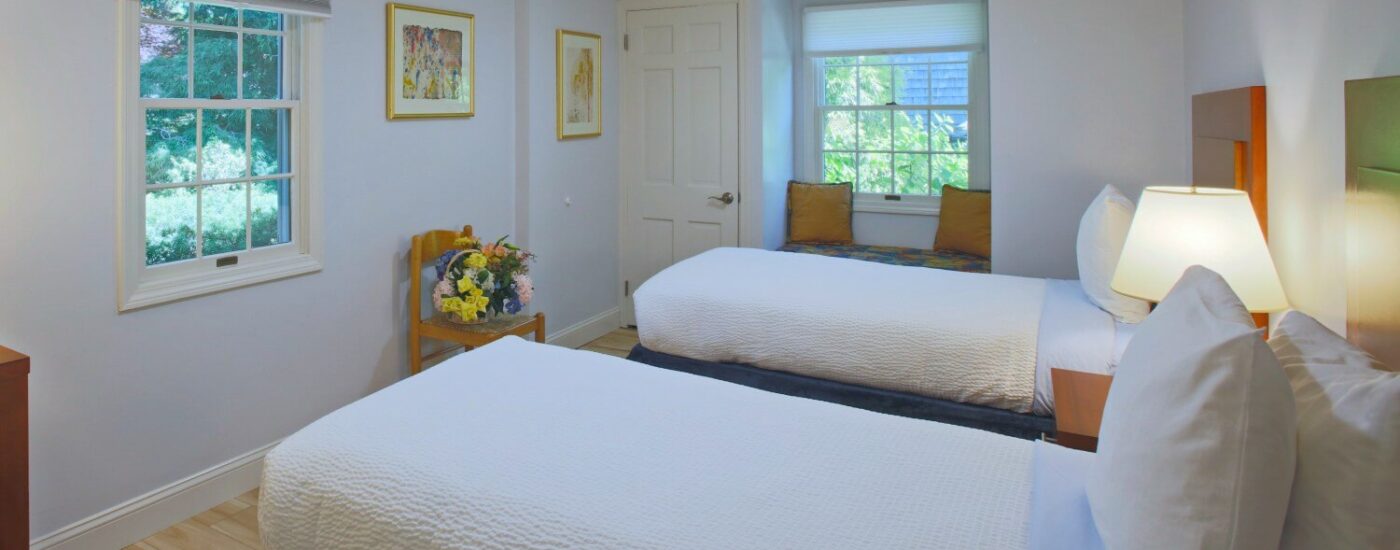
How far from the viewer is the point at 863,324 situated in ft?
9.75

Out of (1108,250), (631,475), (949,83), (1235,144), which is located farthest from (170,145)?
(949,83)

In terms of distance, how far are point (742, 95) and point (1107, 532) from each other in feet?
13.1

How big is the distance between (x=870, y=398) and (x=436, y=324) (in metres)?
1.88

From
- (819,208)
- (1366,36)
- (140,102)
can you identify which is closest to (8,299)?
(140,102)

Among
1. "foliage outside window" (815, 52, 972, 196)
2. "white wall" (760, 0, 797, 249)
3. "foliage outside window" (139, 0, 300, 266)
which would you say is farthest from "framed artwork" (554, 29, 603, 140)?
"foliage outside window" (139, 0, 300, 266)

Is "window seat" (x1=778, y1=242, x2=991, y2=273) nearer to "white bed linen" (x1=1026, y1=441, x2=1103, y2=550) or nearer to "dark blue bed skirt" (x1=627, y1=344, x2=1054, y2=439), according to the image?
"dark blue bed skirt" (x1=627, y1=344, x2=1054, y2=439)

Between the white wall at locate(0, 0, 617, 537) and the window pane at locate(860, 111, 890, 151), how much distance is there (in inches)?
78.3

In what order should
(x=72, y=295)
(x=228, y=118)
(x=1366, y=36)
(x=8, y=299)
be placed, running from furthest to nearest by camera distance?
(x=228, y=118) < (x=72, y=295) < (x=8, y=299) < (x=1366, y=36)

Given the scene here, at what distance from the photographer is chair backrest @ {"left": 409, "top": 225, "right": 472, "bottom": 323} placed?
12.0 ft

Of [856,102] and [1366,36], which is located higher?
[856,102]

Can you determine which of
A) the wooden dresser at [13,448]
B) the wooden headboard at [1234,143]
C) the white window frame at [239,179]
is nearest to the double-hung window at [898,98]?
the wooden headboard at [1234,143]

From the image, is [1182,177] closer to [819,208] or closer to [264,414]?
[819,208]

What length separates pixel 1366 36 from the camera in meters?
1.52

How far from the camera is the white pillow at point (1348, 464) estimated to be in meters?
0.93
